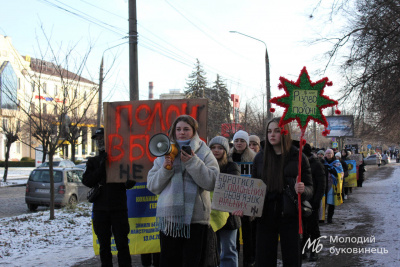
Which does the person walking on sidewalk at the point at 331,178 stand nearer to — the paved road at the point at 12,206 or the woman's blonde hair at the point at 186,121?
the woman's blonde hair at the point at 186,121

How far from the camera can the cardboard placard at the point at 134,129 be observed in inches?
230

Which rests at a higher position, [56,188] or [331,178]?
[331,178]

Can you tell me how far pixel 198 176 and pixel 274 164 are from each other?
0.92 meters

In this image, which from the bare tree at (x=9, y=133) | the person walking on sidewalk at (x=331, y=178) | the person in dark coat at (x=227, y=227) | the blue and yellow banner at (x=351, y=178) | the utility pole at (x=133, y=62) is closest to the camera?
the person in dark coat at (x=227, y=227)

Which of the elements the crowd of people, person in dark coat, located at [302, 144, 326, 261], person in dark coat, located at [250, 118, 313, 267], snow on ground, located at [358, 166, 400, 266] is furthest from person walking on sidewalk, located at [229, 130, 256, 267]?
person in dark coat, located at [250, 118, 313, 267]

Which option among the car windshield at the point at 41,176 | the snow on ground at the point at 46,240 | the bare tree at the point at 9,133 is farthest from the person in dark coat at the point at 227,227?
the bare tree at the point at 9,133

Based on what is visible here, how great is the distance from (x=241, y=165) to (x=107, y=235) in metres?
2.43

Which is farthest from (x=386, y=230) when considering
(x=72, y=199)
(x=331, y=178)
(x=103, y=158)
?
(x=72, y=199)

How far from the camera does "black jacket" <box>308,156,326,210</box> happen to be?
6.64 metres

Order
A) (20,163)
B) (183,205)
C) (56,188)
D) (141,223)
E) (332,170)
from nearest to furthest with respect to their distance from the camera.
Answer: (183,205) < (141,223) < (332,170) < (56,188) < (20,163)

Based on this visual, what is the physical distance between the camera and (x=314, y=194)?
6.86m

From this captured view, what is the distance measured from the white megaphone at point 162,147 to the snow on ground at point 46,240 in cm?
359

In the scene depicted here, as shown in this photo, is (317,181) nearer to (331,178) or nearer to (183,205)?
(183,205)

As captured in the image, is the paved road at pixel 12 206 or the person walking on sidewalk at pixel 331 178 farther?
the paved road at pixel 12 206
